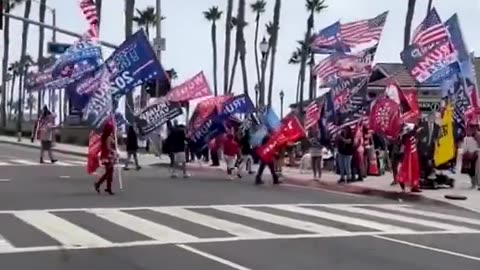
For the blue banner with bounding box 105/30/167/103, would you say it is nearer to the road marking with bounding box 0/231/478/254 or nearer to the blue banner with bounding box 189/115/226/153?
→ the blue banner with bounding box 189/115/226/153

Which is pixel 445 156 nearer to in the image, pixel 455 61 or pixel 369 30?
pixel 455 61

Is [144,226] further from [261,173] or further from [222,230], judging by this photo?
[261,173]

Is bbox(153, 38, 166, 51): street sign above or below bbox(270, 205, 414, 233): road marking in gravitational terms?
above

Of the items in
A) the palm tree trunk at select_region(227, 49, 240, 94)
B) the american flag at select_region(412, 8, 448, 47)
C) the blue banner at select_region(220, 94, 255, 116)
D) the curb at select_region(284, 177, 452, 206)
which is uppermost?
the palm tree trunk at select_region(227, 49, 240, 94)

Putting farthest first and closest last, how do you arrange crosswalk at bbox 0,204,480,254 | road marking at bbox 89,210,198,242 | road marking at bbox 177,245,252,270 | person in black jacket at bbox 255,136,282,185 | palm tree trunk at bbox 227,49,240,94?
palm tree trunk at bbox 227,49,240,94 → person in black jacket at bbox 255,136,282,185 → road marking at bbox 89,210,198,242 → crosswalk at bbox 0,204,480,254 → road marking at bbox 177,245,252,270

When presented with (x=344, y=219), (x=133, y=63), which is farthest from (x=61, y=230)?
(x=133, y=63)

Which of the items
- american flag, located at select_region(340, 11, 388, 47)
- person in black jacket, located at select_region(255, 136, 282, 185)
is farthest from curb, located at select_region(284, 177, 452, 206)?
american flag, located at select_region(340, 11, 388, 47)

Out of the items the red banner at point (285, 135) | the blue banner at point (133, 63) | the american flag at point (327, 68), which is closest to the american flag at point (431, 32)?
the american flag at point (327, 68)

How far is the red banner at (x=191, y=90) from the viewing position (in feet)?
113

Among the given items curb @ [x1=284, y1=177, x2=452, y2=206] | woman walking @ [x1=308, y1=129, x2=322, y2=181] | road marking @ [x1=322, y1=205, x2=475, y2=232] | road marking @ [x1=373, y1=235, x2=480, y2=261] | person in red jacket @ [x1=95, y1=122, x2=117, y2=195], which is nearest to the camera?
road marking @ [x1=373, y1=235, x2=480, y2=261]

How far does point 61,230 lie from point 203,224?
2.38 m

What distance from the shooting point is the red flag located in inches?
1001

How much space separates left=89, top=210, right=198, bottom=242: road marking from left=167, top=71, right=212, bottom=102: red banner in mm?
16708

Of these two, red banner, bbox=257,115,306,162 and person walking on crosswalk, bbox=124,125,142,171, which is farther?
person walking on crosswalk, bbox=124,125,142,171
